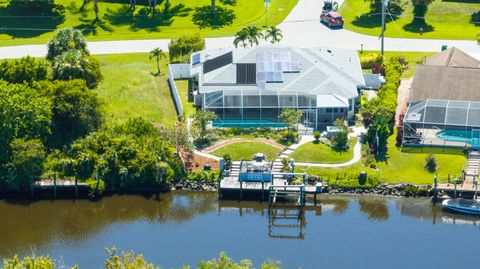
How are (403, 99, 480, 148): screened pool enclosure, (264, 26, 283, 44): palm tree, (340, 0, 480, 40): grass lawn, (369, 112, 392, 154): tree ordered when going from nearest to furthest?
(369, 112, 392, 154): tree, (403, 99, 480, 148): screened pool enclosure, (264, 26, 283, 44): palm tree, (340, 0, 480, 40): grass lawn

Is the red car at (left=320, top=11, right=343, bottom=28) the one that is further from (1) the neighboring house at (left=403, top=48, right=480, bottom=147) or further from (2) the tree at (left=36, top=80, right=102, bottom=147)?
(2) the tree at (left=36, top=80, right=102, bottom=147)

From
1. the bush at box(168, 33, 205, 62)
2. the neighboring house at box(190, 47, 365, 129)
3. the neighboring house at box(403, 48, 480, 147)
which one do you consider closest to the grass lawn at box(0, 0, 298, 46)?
the bush at box(168, 33, 205, 62)

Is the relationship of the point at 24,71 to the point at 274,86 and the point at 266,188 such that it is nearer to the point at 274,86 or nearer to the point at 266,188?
the point at 274,86

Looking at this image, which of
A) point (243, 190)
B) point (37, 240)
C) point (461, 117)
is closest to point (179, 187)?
point (243, 190)

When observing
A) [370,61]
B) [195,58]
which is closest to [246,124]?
[195,58]

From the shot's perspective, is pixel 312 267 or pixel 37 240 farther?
pixel 37 240

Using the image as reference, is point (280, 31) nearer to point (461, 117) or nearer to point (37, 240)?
point (461, 117)

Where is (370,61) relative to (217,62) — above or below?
below
